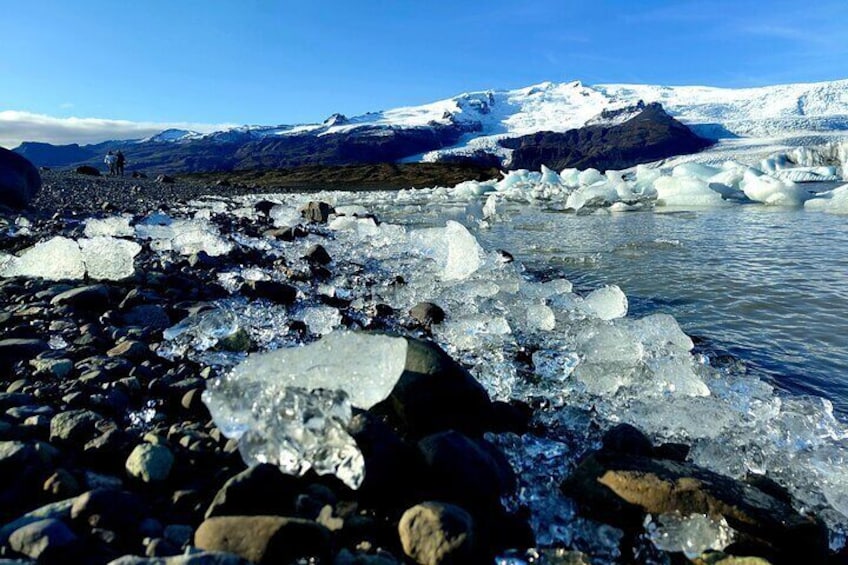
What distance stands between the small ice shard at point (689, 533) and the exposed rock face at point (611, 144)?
83.7m

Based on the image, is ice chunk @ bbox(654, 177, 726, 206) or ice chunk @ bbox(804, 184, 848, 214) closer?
ice chunk @ bbox(804, 184, 848, 214)

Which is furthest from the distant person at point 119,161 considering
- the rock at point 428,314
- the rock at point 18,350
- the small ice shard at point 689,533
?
the small ice shard at point 689,533

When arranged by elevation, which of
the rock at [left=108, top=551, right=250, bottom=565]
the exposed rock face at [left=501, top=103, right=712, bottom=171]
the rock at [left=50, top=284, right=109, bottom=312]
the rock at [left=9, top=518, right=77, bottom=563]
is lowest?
the rock at [left=9, top=518, right=77, bottom=563]

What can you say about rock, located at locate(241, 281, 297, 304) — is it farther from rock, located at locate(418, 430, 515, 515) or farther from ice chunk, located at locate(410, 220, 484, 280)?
rock, located at locate(418, 430, 515, 515)

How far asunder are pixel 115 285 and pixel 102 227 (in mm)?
3228

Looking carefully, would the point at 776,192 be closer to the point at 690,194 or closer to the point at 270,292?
the point at 690,194

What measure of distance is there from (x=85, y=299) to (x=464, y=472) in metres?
2.38

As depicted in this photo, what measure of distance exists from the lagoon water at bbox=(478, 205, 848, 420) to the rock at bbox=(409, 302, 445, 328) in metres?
1.45

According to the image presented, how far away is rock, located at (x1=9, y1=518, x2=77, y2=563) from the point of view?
902mm

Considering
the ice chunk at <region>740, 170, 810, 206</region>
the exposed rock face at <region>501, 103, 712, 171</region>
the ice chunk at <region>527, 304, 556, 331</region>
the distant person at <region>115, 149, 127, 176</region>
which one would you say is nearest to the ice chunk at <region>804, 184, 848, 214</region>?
the ice chunk at <region>740, 170, 810, 206</region>

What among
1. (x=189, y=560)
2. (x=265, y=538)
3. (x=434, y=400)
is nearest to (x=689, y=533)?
(x=434, y=400)

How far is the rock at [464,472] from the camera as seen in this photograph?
4.06 ft

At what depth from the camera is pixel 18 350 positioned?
197cm

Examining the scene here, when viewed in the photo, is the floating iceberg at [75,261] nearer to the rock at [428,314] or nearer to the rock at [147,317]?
the rock at [147,317]
